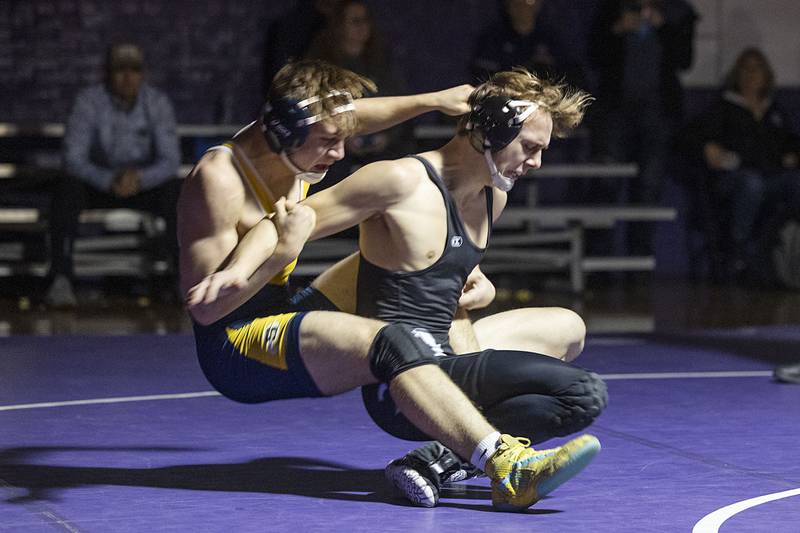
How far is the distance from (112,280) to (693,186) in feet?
13.1

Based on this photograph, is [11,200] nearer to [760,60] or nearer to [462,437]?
[760,60]

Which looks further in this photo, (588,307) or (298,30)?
(298,30)

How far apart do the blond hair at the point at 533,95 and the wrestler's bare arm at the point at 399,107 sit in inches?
2.1

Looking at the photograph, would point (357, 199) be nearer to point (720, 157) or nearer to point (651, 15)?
point (651, 15)

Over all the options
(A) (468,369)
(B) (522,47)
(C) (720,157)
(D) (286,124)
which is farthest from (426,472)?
(C) (720,157)

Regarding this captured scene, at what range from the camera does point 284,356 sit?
378 centimetres

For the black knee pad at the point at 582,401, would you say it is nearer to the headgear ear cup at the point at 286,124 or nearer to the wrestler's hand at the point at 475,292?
the wrestler's hand at the point at 475,292

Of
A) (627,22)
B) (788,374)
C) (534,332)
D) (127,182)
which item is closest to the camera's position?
(534,332)

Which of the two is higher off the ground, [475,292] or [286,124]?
[286,124]

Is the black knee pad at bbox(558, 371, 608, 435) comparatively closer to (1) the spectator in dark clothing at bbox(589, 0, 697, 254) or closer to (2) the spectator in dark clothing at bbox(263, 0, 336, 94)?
(2) the spectator in dark clothing at bbox(263, 0, 336, 94)

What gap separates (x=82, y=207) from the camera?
8.52 meters

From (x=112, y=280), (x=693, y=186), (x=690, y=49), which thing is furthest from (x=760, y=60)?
(x=112, y=280)

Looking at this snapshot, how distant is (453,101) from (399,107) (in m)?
0.18

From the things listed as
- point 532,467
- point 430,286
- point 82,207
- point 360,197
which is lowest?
point 82,207
